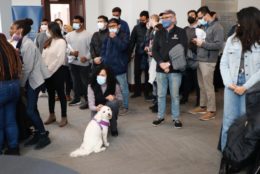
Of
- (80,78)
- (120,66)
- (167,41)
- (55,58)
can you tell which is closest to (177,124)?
(167,41)

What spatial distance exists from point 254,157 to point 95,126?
1.66 m

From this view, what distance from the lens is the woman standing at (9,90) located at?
10.2 ft

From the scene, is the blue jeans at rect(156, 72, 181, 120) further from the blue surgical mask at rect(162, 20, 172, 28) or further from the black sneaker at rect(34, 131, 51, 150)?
the black sneaker at rect(34, 131, 51, 150)

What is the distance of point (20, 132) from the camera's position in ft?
12.7

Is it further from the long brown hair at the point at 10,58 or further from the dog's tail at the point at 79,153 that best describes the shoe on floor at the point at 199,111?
the long brown hair at the point at 10,58

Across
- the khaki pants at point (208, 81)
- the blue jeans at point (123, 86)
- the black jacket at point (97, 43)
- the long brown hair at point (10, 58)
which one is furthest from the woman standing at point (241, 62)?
the black jacket at point (97, 43)

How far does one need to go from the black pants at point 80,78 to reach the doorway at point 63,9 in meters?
2.36

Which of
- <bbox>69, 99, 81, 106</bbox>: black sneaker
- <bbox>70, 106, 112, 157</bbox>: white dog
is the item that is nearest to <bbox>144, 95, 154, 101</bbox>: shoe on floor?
<bbox>69, 99, 81, 106</bbox>: black sneaker

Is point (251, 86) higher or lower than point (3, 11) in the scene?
lower

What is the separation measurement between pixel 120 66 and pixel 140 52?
3.40 ft

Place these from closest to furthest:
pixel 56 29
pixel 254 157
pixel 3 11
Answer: pixel 254 157 < pixel 56 29 < pixel 3 11

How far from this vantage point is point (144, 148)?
371cm

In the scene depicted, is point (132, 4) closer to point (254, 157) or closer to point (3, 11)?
point (3, 11)

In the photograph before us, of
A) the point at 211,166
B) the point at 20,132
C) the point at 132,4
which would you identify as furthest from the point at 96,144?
the point at 132,4
